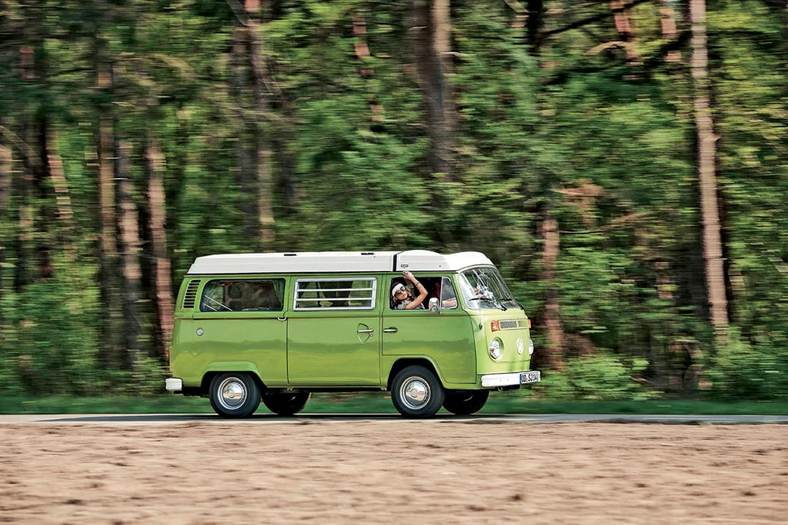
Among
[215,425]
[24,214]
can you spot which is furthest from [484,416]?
[24,214]

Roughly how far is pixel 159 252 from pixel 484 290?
37.3 feet

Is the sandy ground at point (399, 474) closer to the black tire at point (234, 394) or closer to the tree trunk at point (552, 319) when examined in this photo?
the black tire at point (234, 394)

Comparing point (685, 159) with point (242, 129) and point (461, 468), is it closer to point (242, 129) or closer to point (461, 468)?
point (242, 129)

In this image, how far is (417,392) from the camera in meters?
19.2

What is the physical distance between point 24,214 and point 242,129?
5.13 metres

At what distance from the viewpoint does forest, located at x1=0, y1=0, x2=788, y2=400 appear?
2475cm

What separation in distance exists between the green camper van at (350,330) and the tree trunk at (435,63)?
216 inches

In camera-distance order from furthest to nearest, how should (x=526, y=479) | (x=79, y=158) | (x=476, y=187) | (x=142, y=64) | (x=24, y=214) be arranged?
(x=79, y=158) → (x=24, y=214) → (x=142, y=64) → (x=476, y=187) → (x=526, y=479)

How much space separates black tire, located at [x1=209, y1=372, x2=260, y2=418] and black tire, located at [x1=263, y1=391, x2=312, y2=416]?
3.59 ft

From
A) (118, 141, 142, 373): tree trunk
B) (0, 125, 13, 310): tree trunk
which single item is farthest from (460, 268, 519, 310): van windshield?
(0, 125, 13, 310): tree trunk

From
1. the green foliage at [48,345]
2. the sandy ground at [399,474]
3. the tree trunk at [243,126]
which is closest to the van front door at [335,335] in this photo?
the sandy ground at [399,474]

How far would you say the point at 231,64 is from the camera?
28.3m

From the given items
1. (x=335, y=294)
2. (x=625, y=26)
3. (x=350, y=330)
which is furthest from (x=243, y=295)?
(x=625, y=26)

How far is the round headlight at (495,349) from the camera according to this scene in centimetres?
1897
